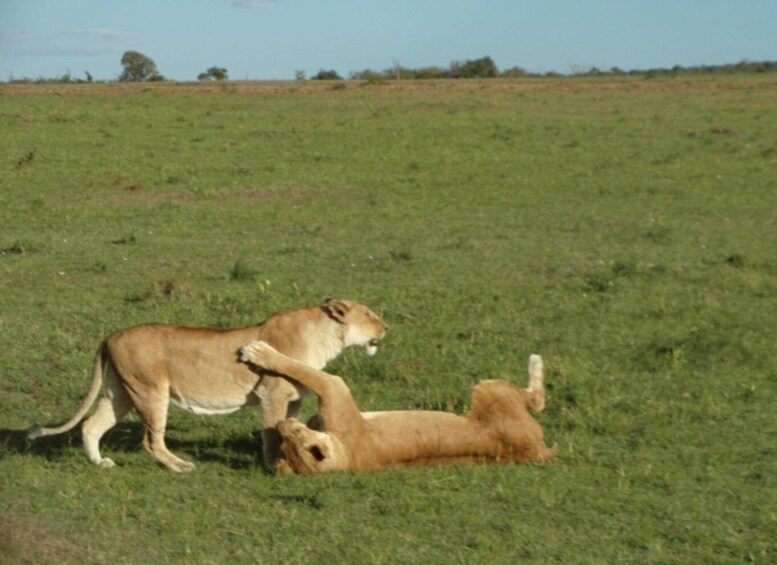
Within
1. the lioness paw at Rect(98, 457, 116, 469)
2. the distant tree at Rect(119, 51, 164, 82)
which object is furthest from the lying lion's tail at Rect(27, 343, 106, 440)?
the distant tree at Rect(119, 51, 164, 82)

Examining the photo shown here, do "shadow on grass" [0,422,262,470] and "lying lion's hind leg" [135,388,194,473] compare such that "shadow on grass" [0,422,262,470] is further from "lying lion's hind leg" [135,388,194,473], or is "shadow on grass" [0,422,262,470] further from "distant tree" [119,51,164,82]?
"distant tree" [119,51,164,82]

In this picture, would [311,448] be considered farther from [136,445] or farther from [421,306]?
[421,306]

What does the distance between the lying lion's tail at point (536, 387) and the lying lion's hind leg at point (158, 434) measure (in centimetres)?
158

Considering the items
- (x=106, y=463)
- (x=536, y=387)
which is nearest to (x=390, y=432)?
(x=536, y=387)

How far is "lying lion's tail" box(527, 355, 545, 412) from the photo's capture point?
5.79 meters

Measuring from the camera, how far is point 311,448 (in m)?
5.19

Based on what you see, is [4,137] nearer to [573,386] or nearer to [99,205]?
[99,205]

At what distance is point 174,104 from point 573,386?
746 inches

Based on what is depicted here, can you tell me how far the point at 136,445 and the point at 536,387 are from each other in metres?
1.93

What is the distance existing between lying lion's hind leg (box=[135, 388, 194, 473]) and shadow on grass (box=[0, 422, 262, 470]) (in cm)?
17

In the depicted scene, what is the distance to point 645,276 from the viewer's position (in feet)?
32.6

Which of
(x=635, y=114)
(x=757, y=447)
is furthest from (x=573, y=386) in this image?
(x=635, y=114)

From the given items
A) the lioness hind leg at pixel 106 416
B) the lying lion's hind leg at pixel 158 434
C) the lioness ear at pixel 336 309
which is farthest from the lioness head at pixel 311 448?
the lioness hind leg at pixel 106 416

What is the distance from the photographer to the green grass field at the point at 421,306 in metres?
4.75
